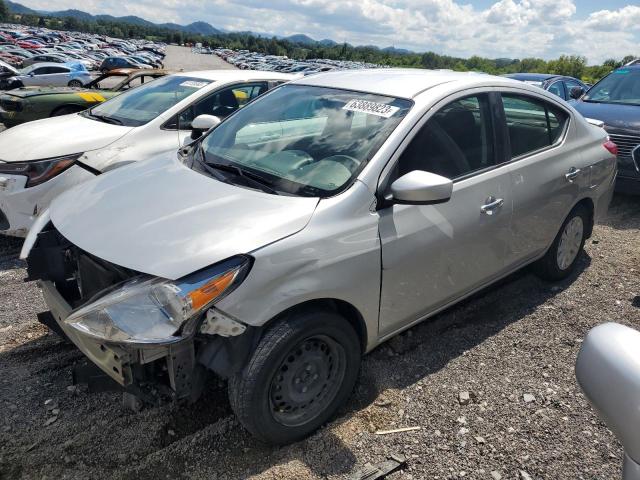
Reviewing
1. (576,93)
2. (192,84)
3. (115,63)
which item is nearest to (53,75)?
(115,63)

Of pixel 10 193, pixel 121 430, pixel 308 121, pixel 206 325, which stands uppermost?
pixel 308 121

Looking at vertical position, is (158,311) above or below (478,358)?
above

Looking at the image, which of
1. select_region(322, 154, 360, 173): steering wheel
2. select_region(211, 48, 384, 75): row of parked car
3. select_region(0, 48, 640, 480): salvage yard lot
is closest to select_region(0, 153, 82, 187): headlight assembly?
select_region(0, 48, 640, 480): salvage yard lot

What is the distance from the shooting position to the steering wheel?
9.09 ft

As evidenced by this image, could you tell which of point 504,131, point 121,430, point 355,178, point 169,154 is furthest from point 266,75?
point 121,430

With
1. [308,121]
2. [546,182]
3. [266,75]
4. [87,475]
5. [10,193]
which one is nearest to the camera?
[87,475]

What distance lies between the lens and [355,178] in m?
2.71

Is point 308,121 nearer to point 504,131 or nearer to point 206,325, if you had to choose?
point 504,131

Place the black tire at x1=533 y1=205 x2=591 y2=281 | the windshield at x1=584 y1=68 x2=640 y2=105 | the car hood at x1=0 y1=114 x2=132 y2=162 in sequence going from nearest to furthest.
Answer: the black tire at x1=533 y1=205 x2=591 y2=281 < the car hood at x1=0 y1=114 x2=132 y2=162 < the windshield at x1=584 y1=68 x2=640 y2=105

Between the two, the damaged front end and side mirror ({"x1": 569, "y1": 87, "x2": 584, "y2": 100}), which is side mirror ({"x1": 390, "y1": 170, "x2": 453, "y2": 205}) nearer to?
the damaged front end

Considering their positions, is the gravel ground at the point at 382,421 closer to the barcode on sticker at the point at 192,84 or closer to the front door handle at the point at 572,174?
the front door handle at the point at 572,174

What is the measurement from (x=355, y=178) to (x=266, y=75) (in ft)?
13.2

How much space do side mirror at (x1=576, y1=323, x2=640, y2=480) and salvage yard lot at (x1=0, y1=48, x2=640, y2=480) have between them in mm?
1393

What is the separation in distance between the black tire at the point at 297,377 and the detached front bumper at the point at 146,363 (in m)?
0.22
